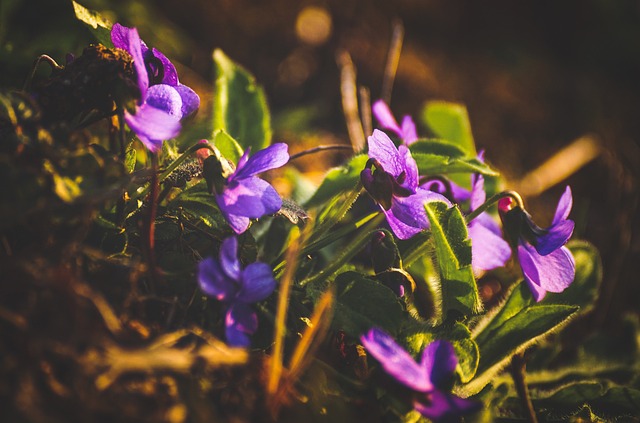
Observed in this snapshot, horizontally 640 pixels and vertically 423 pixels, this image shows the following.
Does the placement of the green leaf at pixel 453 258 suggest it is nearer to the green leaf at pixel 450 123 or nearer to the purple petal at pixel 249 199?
the purple petal at pixel 249 199

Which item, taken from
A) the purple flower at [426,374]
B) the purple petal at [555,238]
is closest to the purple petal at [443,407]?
the purple flower at [426,374]

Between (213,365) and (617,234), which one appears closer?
(213,365)

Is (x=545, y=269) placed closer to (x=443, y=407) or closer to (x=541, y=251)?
(x=541, y=251)

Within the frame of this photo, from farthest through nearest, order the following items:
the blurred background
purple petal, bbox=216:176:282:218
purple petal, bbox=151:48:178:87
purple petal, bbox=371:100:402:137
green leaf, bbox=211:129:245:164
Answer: the blurred background → purple petal, bbox=371:100:402:137 → green leaf, bbox=211:129:245:164 → purple petal, bbox=151:48:178:87 → purple petal, bbox=216:176:282:218

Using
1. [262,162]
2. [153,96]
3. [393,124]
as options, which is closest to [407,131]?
[393,124]

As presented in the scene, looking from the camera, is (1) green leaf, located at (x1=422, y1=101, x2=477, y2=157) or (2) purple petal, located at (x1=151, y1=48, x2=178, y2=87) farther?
→ (1) green leaf, located at (x1=422, y1=101, x2=477, y2=157)

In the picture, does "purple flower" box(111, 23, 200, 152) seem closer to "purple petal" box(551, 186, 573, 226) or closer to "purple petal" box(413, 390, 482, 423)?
"purple petal" box(413, 390, 482, 423)

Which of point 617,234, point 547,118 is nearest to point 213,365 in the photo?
point 617,234

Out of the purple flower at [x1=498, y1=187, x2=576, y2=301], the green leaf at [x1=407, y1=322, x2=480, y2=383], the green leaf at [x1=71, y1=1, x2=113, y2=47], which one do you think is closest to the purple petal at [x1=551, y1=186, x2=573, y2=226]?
the purple flower at [x1=498, y1=187, x2=576, y2=301]

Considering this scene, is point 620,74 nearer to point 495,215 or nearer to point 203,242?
point 495,215
